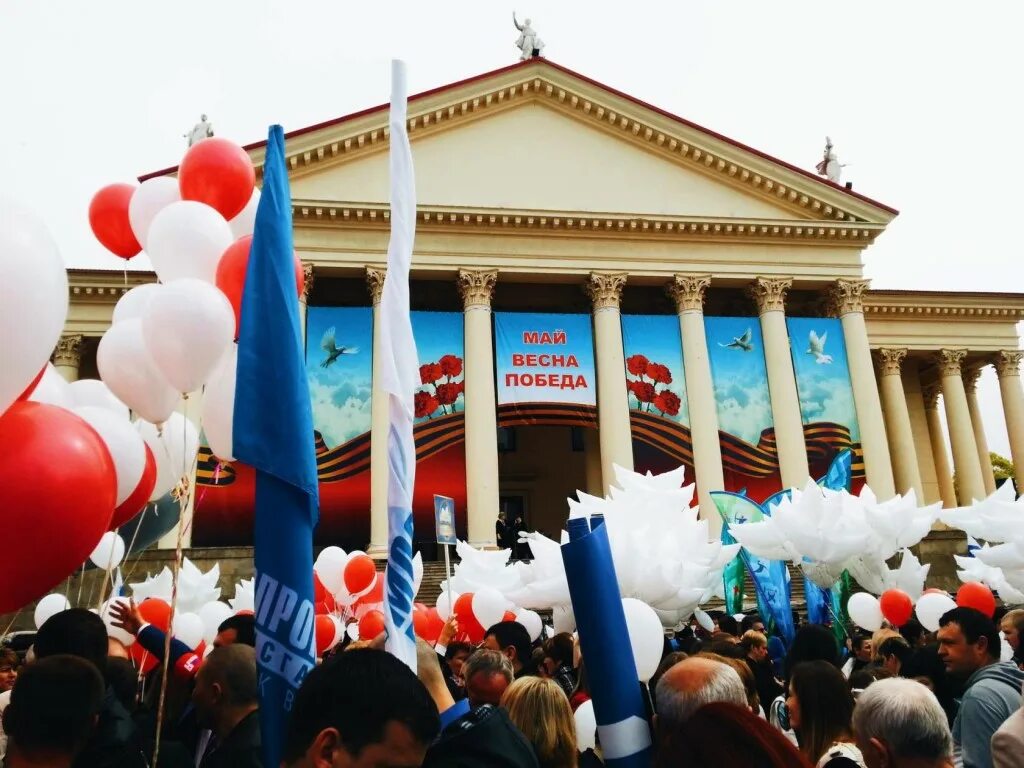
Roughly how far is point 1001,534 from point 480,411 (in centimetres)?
1348

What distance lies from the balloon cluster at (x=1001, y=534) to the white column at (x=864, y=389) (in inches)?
485

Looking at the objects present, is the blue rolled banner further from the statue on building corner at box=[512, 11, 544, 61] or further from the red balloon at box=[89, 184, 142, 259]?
the statue on building corner at box=[512, 11, 544, 61]

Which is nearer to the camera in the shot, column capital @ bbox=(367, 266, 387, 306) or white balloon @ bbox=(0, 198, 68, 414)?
white balloon @ bbox=(0, 198, 68, 414)

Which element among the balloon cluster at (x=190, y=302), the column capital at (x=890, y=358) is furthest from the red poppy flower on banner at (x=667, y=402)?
the balloon cluster at (x=190, y=302)

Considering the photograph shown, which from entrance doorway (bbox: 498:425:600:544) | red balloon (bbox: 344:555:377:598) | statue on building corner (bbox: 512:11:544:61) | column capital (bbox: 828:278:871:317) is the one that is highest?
statue on building corner (bbox: 512:11:544:61)

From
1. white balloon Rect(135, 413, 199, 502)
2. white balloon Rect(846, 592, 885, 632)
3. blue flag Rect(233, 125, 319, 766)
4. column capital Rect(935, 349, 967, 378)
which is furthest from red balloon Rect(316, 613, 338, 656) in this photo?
column capital Rect(935, 349, 967, 378)

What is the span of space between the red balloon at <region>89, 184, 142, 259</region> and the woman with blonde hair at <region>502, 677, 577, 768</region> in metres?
3.81

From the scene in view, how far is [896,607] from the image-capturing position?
26.1 feet

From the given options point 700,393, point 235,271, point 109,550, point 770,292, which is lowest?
point 109,550

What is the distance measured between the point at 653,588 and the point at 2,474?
483 cm

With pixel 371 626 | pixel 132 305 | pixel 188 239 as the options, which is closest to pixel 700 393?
pixel 371 626

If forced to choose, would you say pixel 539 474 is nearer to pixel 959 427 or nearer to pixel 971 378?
pixel 959 427

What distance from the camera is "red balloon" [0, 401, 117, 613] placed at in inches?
102

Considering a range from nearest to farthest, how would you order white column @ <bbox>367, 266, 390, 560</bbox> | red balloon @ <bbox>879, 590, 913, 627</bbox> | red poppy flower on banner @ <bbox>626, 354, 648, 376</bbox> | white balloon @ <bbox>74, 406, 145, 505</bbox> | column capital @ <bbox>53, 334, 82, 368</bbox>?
white balloon @ <bbox>74, 406, 145, 505</bbox>, red balloon @ <bbox>879, 590, 913, 627</bbox>, white column @ <bbox>367, 266, 390, 560</bbox>, red poppy flower on banner @ <bbox>626, 354, 648, 376</bbox>, column capital @ <bbox>53, 334, 82, 368</bbox>
